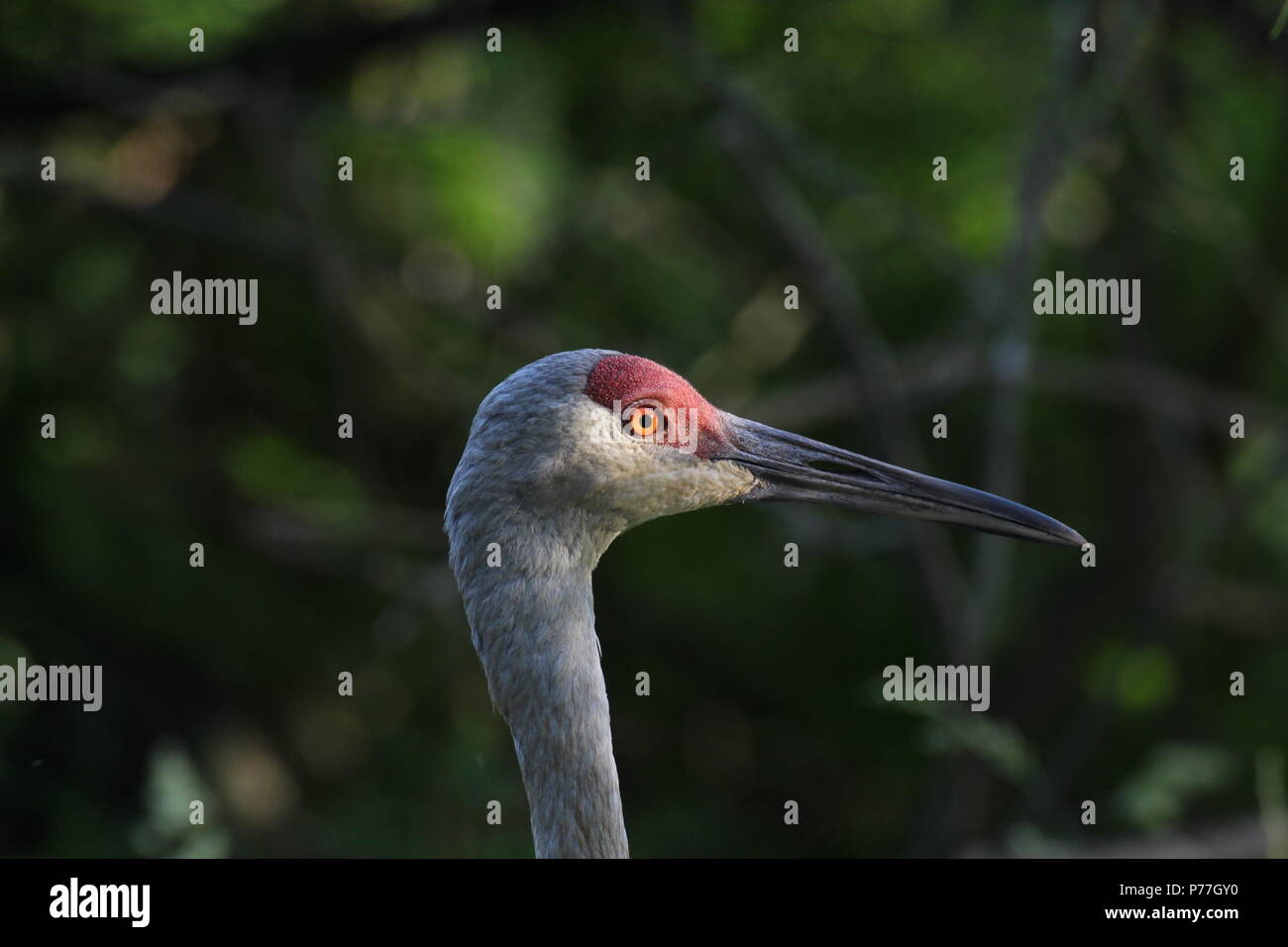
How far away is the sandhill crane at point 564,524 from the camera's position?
342 cm

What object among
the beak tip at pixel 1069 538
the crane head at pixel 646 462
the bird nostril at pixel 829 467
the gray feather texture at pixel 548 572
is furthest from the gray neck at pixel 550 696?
the beak tip at pixel 1069 538

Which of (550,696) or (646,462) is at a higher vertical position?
(646,462)

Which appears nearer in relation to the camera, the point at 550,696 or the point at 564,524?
the point at 550,696

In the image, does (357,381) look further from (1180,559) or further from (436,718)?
(1180,559)

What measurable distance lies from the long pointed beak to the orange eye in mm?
206

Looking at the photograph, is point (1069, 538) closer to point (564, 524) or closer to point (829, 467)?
point (829, 467)

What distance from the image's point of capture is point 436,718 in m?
8.44

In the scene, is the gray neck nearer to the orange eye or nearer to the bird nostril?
the orange eye

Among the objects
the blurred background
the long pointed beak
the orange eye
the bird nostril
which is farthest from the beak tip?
the blurred background

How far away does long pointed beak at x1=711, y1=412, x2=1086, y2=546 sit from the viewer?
3797mm

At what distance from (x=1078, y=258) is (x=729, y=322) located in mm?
1848

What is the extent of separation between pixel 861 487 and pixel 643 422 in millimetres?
593

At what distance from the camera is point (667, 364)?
7.63 m

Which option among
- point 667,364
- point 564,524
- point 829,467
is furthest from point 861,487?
point 667,364
